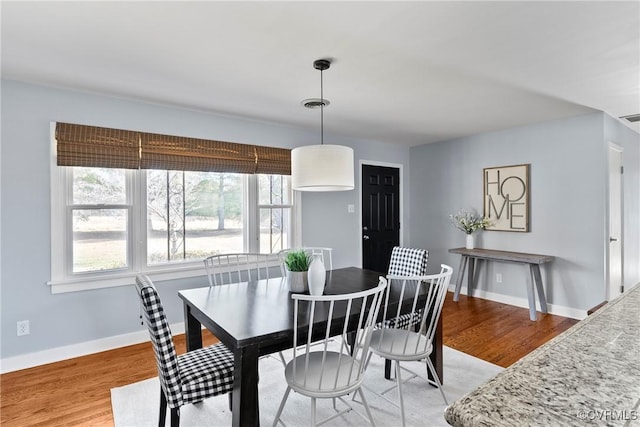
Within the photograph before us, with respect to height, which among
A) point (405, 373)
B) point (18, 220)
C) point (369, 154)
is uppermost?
point (369, 154)

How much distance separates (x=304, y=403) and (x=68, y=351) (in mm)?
2148

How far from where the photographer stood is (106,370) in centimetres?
271

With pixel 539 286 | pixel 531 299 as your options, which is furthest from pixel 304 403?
pixel 539 286

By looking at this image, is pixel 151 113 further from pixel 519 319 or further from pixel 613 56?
pixel 519 319

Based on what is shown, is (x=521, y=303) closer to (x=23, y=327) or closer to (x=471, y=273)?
(x=471, y=273)

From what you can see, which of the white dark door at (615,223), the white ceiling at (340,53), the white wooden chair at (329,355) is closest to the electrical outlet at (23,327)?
the white ceiling at (340,53)

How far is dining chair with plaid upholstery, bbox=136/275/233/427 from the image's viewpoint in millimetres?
1546

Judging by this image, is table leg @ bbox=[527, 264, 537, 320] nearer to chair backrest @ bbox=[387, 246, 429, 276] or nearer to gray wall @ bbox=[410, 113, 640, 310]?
gray wall @ bbox=[410, 113, 640, 310]

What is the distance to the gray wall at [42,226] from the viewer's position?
2674mm

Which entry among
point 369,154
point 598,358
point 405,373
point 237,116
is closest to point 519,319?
point 405,373

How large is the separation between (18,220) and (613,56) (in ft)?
14.9

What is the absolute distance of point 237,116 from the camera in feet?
12.4

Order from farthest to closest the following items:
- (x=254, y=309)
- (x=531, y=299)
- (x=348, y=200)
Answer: (x=348, y=200), (x=531, y=299), (x=254, y=309)

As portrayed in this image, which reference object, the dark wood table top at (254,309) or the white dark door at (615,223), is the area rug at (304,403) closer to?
the dark wood table top at (254,309)
